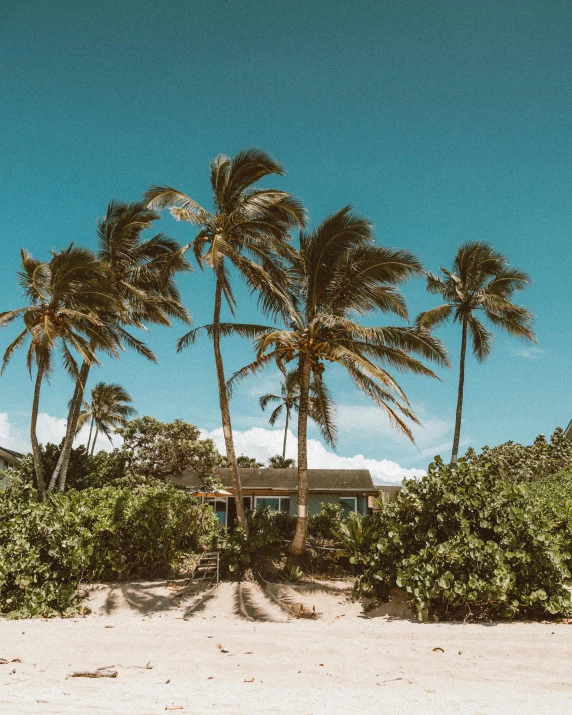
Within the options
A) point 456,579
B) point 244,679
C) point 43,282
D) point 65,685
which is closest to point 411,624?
point 456,579

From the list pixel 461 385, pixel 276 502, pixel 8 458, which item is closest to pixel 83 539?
pixel 276 502

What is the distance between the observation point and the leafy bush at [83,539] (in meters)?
10.1

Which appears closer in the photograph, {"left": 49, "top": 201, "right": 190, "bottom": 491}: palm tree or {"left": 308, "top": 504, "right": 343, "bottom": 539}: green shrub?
{"left": 308, "top": 504, "right": 343, "bottom": 539}: green shrub

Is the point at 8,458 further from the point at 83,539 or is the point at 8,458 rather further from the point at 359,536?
the point at 359,536

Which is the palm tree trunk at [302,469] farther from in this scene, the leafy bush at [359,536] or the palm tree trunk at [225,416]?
the palm tree trunk at [225,416]

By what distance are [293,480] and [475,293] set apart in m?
11.7

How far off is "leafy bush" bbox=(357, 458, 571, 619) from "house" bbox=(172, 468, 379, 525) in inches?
465

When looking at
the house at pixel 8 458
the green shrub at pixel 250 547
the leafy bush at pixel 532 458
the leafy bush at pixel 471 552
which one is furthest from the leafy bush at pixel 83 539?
the house at pixel 8 458

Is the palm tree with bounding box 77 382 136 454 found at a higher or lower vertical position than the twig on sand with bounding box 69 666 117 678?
higher

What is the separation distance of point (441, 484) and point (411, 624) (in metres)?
2.56

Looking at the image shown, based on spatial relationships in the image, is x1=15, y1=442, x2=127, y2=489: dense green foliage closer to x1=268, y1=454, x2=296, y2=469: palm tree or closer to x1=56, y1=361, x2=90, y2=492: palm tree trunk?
x1=56, y1=361, x2=90, y2=492: palm tree trunk

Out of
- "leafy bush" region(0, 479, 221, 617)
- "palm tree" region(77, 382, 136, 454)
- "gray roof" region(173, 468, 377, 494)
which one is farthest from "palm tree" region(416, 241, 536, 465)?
"palm tree" region(77, 382, 136, 454)

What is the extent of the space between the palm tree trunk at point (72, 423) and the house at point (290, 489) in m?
6.14

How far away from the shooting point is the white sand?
14.9 ft
